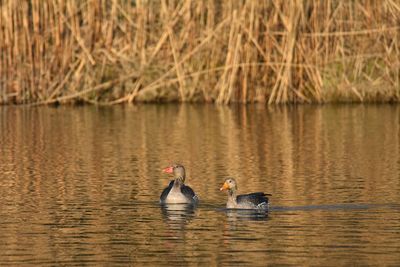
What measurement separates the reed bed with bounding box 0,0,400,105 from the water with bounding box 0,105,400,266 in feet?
4.39

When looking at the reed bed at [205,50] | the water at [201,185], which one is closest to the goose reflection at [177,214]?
the water at [201,185]

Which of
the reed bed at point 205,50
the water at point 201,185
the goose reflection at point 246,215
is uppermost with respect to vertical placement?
the reed bed at point 205,50

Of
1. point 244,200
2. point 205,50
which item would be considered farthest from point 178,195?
point 205,50

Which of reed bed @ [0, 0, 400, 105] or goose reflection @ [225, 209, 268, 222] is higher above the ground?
reed bed @ [0, 0, 400, 105]

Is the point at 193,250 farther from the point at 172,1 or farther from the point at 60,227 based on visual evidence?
the point at 172,1

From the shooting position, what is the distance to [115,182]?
19500mm

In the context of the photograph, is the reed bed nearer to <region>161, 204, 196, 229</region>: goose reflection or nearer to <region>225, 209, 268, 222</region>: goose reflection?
<region>161, 204, 196, 229</region>: goose reflection

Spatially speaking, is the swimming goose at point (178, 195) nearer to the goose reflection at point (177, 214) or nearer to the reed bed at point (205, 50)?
the goose reflection at point (177, 214)

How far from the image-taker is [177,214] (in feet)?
53.8

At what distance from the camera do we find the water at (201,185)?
1352cm

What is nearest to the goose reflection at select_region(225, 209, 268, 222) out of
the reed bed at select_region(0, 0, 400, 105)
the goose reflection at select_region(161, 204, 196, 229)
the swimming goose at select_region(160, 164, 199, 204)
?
the goose reflection at select_region(161, 204, 196, 229)

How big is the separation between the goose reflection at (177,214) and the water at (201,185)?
20 mm

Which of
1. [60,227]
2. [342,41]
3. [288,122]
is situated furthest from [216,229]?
[342,41]

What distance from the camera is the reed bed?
3362 cm
